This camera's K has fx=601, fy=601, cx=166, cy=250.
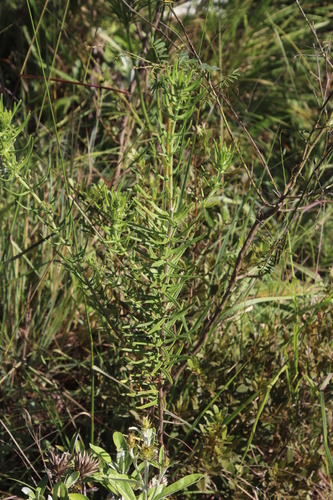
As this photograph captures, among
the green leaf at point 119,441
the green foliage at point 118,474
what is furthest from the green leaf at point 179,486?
the green leaf at point 119,441

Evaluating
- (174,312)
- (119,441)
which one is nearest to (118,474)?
(119,441)

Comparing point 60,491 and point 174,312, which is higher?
point 174,312

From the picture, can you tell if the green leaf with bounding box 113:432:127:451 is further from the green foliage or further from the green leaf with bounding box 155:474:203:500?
the green leaf with bounding box 155:474:203:500

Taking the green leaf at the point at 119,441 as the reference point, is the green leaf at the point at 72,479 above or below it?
below

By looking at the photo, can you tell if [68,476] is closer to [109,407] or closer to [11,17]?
[109,407]

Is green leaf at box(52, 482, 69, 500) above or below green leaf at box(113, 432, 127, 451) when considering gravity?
below

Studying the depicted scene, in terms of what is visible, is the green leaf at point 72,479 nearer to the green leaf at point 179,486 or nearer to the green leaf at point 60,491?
the green leaf at point 60,491

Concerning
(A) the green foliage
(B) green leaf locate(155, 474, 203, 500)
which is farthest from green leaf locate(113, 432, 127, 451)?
(B) green leaf locate(155, 474, 203, 500)

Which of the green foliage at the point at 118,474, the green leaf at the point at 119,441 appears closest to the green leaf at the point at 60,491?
the green foliage at the point at 118,474

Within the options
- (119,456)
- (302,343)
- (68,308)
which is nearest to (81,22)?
(68,308)

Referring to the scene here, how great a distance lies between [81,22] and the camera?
268 centimetres

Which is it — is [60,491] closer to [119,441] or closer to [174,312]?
[119,441]

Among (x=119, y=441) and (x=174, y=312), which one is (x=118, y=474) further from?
(x=174, y=312)

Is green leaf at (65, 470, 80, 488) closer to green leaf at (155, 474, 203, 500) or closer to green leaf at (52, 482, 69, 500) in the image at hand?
green leaf at (52, 482, 69, 500)
